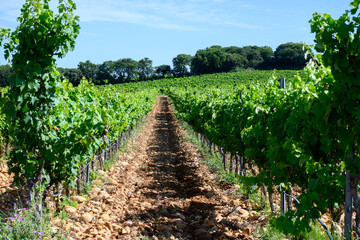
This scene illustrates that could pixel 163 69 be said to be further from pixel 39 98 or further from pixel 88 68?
pixel 39 98

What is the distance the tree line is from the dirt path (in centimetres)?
7235

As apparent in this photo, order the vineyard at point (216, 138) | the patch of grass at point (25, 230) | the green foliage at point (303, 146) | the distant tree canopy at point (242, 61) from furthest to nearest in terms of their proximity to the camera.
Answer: the distant tree canopy at point (242, 61) → the patch of grass at point (25, 230) → the green foliage at point (303, 146) → the vineyard at point (216, 138)

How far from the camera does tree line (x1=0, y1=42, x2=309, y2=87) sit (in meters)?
91.2

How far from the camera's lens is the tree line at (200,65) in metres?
91.2

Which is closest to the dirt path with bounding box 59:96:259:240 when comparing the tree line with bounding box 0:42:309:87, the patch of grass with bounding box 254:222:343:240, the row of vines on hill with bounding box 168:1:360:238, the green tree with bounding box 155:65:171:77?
the patch of grass with bounding box 254:222:343:240

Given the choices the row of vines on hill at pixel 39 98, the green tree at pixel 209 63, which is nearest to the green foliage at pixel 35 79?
the row of vines on hill at pixel 39 98

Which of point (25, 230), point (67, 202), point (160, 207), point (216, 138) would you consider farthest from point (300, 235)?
point (216, 138)

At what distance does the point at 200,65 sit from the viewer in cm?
10094

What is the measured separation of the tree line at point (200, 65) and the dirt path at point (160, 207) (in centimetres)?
7235

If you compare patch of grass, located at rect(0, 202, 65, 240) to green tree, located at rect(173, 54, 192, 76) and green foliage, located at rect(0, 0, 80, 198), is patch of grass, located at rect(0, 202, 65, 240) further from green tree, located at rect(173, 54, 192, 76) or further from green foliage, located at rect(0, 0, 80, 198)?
green tree, located at rect(173, 54, 192, 76)

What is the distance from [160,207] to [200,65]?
317 feet

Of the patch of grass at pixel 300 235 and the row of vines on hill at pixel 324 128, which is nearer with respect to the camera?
the row of vines on hill at pixel 324 128

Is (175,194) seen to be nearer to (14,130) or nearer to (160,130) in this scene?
(14,130)

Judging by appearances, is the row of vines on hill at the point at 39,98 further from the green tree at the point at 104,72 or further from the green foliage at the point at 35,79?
the green tree at the point at 104,72
